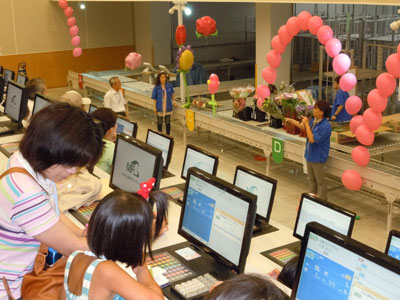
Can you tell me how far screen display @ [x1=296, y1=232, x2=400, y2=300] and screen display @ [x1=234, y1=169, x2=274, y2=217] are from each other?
4.54 feet

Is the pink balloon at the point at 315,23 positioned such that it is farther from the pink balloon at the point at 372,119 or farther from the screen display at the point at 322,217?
the screen display at the point at 322,217

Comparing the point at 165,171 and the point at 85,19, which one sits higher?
the point at 85,19

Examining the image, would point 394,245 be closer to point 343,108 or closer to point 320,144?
point 320,144

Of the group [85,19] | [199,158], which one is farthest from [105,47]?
[199,158]

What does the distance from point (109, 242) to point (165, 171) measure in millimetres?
2679

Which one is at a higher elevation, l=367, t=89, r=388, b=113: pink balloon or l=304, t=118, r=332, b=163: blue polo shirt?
l=367, t=89, r=388, b=113: pink balloon

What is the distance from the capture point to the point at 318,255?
2.11 m

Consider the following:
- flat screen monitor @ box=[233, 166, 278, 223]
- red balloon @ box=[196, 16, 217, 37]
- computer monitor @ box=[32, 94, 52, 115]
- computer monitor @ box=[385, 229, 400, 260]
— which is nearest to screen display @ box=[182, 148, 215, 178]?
flat screen monitor @ box=[233, 166, 278, 223]

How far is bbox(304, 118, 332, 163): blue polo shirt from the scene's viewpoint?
5939mm

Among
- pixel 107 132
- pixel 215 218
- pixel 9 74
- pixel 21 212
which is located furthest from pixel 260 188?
pixel 9 74

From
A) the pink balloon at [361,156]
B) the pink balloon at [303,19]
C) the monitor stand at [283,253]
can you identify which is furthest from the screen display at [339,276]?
the pink balloon at [303,19]

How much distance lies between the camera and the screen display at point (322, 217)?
3.17m

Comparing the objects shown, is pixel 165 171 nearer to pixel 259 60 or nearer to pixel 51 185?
pixel 51 185

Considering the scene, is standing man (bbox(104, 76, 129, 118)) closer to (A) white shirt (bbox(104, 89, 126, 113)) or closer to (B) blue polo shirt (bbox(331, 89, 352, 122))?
(A) white shirt (bbox(104, 89, 126, 113))
